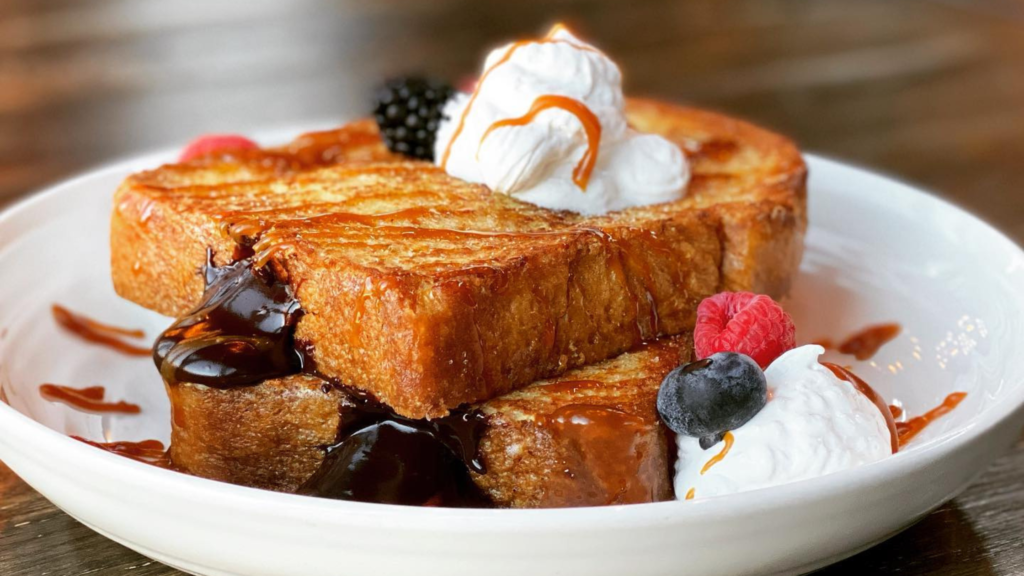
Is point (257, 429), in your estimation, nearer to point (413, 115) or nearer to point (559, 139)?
point (559, 139)

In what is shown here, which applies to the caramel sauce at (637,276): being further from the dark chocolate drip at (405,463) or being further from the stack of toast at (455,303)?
the dark chocolate drip at (405,463)

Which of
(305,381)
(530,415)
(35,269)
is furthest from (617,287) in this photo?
(35,269)

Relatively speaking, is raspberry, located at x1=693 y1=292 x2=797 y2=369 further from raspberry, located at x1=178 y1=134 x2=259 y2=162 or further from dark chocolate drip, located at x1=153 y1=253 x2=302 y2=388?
raspberry, located at x1=178 y1=134 x2=259 y2=162

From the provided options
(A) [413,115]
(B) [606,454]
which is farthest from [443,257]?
(A) [413,115]

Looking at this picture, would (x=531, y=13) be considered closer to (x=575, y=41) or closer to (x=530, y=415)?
(x=575, y=41)

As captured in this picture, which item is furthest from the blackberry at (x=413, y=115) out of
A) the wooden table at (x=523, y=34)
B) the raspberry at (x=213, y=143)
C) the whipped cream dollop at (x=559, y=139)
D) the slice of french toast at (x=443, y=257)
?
the wooden table at (x=523, y=34)

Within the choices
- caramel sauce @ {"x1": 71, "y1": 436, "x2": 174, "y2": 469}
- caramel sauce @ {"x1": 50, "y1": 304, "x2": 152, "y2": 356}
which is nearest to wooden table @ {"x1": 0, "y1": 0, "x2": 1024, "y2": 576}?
caramel sauce @ {"x1": 50, "y1": 304, "x2": 152, "y2": 356}

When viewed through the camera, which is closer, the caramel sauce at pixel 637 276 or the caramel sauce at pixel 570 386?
the caramel sauce at pixel 570 386
